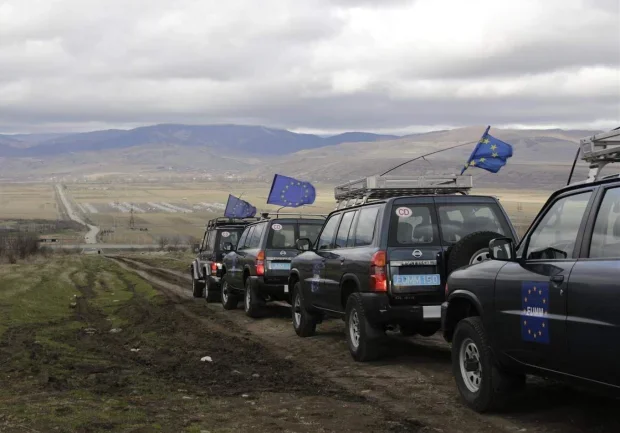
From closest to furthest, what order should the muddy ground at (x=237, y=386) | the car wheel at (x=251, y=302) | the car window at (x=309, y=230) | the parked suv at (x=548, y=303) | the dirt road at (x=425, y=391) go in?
1. the parked suv at (x=548, y=303)
2. the dirt road at (x=425, y=391)
3. the muddy ground at (x=237, y=386)
4. the car window at (x=309, y=230)
5. the car wheel at (x=251, y=302)

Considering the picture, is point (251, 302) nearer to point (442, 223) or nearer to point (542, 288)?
point (442, 223)

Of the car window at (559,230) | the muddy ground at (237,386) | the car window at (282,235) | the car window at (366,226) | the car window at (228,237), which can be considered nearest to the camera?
the car window at (559,230)

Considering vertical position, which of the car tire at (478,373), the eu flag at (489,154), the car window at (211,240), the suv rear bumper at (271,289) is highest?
the eu flag at (489,154)

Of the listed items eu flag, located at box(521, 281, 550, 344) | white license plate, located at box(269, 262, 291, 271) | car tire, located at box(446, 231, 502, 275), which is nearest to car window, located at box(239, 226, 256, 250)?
white license plate, located at box(269, 262, 291, 271)

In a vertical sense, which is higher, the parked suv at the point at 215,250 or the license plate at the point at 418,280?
the license plate at the point at 418,280

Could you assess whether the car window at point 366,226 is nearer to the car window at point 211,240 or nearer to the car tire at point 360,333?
the car tire at point 360,333

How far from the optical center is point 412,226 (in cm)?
999

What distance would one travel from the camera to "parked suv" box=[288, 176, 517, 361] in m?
9.62

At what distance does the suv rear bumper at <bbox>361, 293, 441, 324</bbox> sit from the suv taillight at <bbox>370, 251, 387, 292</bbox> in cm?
9

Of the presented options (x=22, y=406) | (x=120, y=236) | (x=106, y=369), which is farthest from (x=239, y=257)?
(x=120, y=236)

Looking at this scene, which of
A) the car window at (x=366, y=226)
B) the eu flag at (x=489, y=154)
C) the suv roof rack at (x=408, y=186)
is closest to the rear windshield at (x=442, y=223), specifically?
the car window at (x=366, y=226)

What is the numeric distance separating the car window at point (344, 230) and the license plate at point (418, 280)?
1.72m

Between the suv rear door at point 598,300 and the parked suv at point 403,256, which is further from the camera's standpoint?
the parked suv at point 403,256

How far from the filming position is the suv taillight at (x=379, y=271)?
9.70 meters
